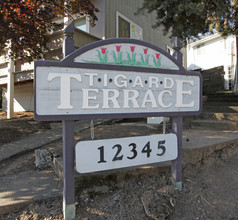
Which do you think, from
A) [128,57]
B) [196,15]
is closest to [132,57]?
[128,57]

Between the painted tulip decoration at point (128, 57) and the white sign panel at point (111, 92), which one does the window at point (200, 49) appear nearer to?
the white sign panel at point (111, 92)

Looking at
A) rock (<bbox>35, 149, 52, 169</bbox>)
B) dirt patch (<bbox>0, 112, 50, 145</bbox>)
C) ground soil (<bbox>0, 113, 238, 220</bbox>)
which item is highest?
dirt patch (<bbox>0, 112, 50, 145</bbox>)

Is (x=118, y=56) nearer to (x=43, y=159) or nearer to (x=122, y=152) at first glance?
(x=122, y=152)

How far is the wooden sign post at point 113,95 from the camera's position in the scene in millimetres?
1825

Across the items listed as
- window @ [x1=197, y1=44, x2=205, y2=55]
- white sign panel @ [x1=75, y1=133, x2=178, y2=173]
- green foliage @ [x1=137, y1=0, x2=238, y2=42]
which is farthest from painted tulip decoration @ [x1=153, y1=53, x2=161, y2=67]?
window @ [x1=197, y1=44, x2=205, y2=55]

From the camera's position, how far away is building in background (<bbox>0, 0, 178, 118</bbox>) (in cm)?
744

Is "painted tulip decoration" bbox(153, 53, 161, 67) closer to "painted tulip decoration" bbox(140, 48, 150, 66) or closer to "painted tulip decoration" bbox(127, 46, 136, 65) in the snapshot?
"painted tulip decoration" bbox(140, 48, 150, 66)

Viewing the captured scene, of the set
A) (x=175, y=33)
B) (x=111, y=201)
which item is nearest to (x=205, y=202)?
(x=111, y=201)

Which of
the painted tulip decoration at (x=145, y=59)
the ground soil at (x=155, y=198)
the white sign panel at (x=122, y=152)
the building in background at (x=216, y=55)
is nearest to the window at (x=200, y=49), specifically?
the building in background at (x=216, y=55)

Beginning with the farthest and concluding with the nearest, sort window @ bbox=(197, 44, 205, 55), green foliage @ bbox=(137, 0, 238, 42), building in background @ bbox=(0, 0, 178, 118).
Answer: window @ bbox=(197, 44, 205, 55)
building in background @ bbox=(0, 0, 178, 118)
green foliage @ bbox=(137, 0, 238, 42)

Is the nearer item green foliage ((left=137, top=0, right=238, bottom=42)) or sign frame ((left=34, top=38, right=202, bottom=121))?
sign frame ((left=34, top=38, right=202, bottom=121))

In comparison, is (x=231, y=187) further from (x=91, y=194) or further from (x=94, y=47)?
(x=94, y=47)

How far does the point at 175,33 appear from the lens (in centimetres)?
691

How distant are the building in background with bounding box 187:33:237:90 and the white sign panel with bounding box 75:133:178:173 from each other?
1267 centimetres
